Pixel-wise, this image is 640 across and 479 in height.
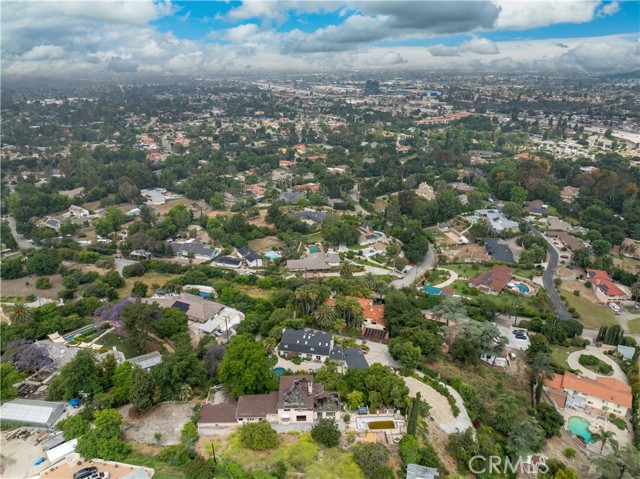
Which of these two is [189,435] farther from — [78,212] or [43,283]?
[78,212]

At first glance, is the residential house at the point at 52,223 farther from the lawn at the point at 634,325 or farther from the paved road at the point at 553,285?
the lawn at the point at 634,325

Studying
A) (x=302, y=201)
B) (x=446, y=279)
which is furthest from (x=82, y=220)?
(x=446, y=279)

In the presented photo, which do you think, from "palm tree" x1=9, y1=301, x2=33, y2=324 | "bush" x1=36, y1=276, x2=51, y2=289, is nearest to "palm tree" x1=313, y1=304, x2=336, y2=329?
"palm tree" x1=9, y1=301, x2=33, y2=324

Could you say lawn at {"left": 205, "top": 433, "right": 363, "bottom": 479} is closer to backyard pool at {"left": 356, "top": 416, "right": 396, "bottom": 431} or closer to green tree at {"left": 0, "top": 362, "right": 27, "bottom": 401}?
backyard pool at {"left": 356, "top": 416, "right": 396, "bottom": 431}

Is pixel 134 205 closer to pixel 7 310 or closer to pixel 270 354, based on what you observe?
pixel 7 310

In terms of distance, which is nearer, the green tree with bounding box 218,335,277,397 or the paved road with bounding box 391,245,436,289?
the green tree with bounding box 218,335,277,397

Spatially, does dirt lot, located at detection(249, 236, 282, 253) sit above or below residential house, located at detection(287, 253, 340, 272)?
below

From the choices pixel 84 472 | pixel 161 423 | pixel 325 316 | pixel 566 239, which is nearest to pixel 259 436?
pixel 161 423
